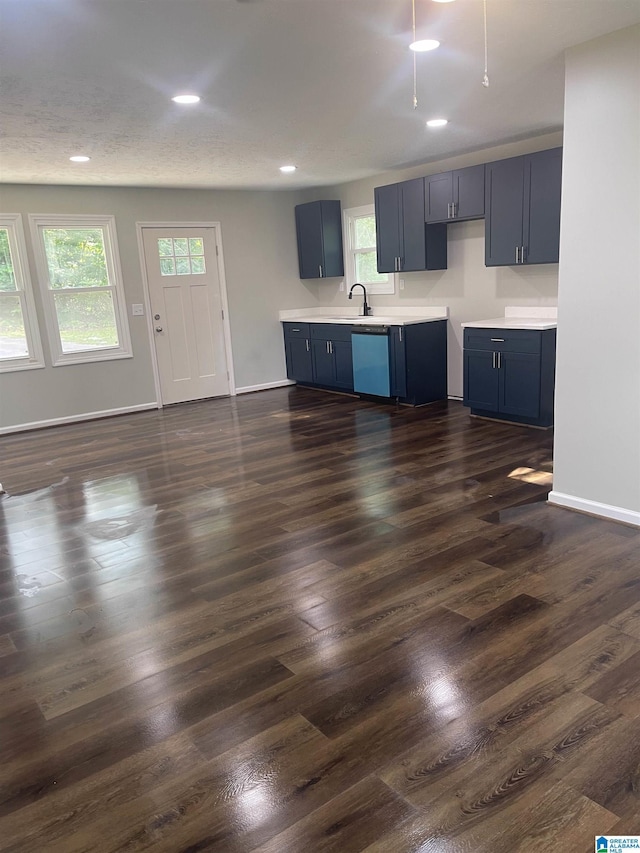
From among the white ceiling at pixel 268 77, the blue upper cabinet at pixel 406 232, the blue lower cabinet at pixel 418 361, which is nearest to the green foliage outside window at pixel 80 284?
the white ceiling at pixel 268 77

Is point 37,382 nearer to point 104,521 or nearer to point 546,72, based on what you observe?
point 104,521

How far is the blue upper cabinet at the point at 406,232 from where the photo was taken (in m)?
6.21

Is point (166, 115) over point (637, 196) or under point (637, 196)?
over

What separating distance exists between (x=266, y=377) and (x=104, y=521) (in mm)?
4484

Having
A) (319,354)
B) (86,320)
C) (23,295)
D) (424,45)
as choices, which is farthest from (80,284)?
(424,45)

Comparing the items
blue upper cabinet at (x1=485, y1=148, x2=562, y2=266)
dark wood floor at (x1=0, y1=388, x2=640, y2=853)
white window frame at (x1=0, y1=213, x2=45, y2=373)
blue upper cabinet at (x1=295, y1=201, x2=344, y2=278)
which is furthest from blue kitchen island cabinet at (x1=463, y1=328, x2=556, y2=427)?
white window frame at (x1=0, y1=213, x2=45, y2=373)

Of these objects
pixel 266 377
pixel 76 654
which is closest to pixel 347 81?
pixel 76 654

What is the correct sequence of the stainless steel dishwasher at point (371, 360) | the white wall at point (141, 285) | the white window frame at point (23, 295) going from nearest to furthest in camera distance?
the white window frame at point (23, 295) → the white wall at point (141, 285) → the stainless steel dishwasher at point (371, 360)

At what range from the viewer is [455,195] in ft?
19.0

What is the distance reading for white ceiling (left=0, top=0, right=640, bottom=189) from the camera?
2557 mm

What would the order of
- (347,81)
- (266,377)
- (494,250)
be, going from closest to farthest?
(347,81), (494,250), (266,377)

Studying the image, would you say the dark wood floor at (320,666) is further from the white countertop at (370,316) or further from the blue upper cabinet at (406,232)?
the blue upper cabinet at (406,232)

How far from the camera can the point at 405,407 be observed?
6.42m

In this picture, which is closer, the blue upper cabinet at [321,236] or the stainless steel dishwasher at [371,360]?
the stainless steel dishwasher at [371,360]
